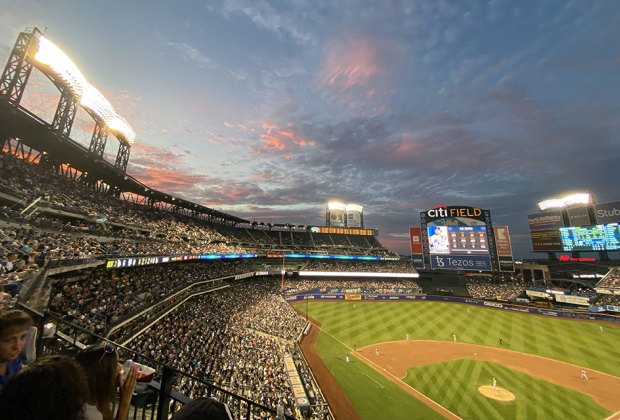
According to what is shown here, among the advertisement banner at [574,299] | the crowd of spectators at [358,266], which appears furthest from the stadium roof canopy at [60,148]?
the advertisement banner at [574,299]

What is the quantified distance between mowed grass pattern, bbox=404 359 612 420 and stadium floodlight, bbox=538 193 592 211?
53.8 metres

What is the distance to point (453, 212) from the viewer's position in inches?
2317

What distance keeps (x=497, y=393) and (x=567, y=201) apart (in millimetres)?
60465

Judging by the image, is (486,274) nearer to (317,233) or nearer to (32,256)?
(317,233)

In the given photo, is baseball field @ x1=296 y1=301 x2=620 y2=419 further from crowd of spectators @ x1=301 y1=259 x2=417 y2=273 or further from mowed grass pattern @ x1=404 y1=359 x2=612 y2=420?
crowd of spectators @ x1=301 y1=259 x2=417 y2=273

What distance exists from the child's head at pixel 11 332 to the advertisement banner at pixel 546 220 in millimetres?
84624

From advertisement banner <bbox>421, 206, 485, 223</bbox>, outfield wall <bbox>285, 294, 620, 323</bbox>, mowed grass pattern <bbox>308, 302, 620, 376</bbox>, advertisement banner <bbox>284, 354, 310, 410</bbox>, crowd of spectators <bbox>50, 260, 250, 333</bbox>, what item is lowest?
advertisement banner <bbox>284, 354, 310, 410</bbox>

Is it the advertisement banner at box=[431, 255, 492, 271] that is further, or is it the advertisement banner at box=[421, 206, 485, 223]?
the advertisement banner at box=[421, 206, 485, 223]

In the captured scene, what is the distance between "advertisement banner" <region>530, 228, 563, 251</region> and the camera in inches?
2496

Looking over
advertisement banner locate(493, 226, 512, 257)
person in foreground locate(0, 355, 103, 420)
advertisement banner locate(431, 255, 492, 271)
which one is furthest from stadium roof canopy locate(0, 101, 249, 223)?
advertisement banner locate(493, 226, 512, 257)

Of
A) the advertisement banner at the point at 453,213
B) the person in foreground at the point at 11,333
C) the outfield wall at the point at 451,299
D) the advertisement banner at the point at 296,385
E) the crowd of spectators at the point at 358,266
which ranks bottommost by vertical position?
the advertisement banner at the point at 296,385

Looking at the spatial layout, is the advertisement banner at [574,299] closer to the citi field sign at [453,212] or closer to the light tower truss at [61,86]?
the citi field sign at [453,212]

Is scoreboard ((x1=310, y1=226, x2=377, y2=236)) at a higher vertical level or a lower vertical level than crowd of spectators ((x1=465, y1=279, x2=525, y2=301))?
higher

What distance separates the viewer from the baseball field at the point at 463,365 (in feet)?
71.6
